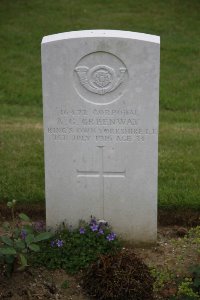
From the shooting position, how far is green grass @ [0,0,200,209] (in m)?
6.00

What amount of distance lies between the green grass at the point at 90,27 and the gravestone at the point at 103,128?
0.78m

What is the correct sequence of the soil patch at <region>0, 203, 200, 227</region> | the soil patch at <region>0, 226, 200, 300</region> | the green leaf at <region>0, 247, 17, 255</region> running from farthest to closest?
the soil patch at <region>0, 203, 200, 227</region>
the soil patch at <region>0, 226, 200, 300</region>
the green leaf at <region>0, 247, 17, 255</region>

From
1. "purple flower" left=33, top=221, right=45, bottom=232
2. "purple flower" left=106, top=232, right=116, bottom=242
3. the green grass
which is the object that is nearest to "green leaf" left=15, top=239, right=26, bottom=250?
"purple flower" left=33, top=221, right=45, bottom=232

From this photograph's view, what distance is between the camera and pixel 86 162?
4.74 m

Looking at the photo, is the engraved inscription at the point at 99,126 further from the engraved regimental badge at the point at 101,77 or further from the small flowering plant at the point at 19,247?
the small flowering plant at the point at 19,247

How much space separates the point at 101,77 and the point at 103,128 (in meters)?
0.38

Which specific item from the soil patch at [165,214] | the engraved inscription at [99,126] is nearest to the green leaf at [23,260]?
the engraved inscription at [99,126]

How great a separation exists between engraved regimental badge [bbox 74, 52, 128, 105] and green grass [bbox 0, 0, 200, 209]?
1.37 metres

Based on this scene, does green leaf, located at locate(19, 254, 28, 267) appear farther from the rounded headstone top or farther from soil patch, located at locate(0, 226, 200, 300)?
the rounded headstone top

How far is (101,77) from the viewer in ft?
14.9

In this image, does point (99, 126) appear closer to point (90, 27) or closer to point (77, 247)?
point (77, 247)

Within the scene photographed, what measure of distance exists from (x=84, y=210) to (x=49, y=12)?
10604 millimetres

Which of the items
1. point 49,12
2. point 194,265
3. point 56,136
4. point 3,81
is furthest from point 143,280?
point 49,12

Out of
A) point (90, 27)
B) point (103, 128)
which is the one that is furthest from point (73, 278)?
point (90, 27)
